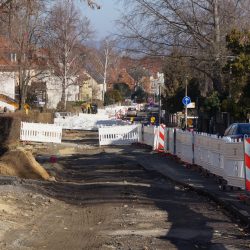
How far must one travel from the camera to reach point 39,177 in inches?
829

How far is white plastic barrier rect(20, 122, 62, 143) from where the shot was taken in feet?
129

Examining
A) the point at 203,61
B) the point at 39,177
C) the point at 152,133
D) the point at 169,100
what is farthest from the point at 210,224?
the point at 169,100

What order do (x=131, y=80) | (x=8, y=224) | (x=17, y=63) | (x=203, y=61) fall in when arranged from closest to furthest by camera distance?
1. (x=8, y=224)
2. (x=203, y=61)
3. (x=17, y=63)
4. (x=131, y=80)

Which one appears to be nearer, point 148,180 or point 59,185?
point 59,185

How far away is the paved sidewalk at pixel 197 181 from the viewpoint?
42.1 feet

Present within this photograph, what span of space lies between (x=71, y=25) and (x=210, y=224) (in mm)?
62239

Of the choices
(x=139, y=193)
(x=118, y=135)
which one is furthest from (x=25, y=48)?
(x=139, y=193)

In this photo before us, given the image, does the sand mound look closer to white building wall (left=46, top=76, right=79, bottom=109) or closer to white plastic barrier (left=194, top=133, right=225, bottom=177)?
white plastic barrier (left=194, top=133, right=225, bottom=177)

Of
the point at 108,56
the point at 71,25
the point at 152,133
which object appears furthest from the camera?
the point at 108,56

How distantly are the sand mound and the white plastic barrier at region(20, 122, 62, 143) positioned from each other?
16091 millimetres

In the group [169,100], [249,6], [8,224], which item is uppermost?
[249,6]

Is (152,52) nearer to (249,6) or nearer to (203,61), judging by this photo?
(203,61)

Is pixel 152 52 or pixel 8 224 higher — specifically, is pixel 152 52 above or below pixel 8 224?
above

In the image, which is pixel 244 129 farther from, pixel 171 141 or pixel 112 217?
pixel 112 217
